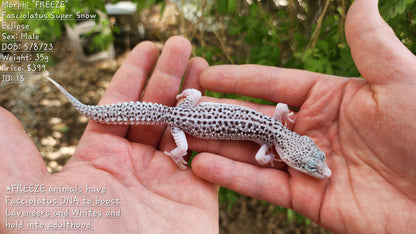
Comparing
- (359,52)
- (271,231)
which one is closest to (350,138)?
(359,52)

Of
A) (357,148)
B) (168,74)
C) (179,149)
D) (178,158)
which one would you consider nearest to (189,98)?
(168,74)

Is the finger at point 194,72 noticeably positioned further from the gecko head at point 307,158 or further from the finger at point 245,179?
the gecko head at point 307,158

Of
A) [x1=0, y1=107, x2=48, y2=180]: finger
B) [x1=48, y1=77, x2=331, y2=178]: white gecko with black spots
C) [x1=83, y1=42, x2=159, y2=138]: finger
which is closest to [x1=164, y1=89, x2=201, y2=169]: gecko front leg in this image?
[x1=48, y1=77, x2=331, y2=178]: white gecko with black spots

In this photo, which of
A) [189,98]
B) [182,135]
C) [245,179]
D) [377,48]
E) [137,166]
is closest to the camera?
[377,48]

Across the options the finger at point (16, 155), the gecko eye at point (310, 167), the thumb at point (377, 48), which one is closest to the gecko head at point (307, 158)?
the gecko eye at point (310, 167)

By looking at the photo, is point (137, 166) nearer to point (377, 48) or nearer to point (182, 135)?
point (182, 135)
